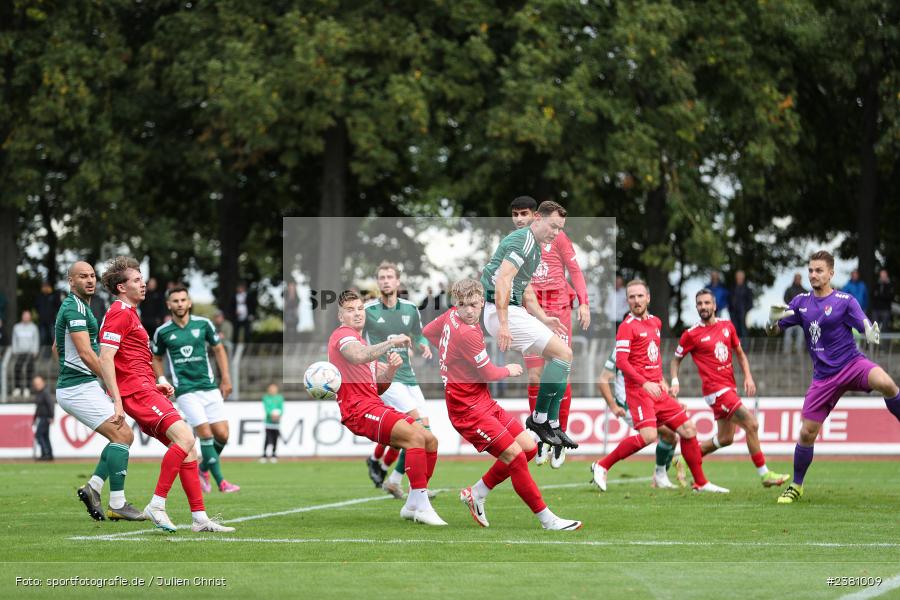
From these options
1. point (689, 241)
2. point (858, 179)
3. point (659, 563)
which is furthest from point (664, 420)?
point (858, 179)

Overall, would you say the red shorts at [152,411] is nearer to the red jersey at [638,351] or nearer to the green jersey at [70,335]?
the green jersey at [70,335]

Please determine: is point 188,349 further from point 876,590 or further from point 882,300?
point 882,300

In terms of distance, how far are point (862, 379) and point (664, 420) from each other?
290 cm

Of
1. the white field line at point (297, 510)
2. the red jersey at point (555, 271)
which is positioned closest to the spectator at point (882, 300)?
the white field line at point (297, 510)

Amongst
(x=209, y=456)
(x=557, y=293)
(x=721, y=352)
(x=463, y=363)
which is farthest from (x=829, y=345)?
(x=209, y=456)

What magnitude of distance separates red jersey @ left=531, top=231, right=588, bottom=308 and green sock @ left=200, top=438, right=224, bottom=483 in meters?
5.18

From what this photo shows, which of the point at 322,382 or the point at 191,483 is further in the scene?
the point at 322,382

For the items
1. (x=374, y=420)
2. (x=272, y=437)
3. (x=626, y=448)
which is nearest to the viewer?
(x=374, y=420)

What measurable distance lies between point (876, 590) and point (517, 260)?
532cm

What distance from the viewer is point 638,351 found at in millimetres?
16016

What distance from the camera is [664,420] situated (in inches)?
636

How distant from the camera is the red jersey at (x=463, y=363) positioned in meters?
11.6

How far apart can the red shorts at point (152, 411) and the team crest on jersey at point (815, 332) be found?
6.80 m

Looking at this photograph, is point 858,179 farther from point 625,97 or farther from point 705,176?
point 625,97
